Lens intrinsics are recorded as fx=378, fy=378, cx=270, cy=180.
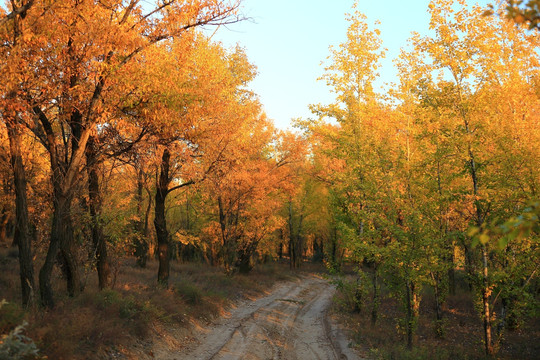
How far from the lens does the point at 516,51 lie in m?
14.6

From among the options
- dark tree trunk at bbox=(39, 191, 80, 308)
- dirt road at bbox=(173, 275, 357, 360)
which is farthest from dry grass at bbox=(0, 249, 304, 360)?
dirt road at bbox=(173, 275, 357, 360)

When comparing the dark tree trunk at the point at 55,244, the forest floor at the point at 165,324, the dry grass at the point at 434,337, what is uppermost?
the dark tree trunk at the point at 55,244

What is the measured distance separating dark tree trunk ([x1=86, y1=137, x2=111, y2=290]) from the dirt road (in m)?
4.11

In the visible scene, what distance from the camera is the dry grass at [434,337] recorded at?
12.3 meters

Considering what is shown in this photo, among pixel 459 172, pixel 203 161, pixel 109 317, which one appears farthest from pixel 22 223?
pixel 459 172

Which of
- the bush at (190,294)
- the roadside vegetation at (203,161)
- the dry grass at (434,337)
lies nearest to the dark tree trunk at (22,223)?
the roadside vegetation at (203,161)

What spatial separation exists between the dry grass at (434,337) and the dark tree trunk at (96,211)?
30.0ft

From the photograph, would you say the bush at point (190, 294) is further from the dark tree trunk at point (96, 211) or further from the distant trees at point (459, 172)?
the distant trees at point (459, 172)

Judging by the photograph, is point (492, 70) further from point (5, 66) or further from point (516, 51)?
point (5, 66)

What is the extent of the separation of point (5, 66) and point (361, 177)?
13104 mm

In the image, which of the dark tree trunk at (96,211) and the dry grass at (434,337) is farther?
the dry grass at (434,337)

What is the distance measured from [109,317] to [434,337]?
1322 centimetres

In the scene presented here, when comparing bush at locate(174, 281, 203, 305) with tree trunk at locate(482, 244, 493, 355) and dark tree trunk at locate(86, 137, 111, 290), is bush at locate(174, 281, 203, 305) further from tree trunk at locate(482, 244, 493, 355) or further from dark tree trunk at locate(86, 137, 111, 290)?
tree trunk at locate(482, 244, 493, 355)

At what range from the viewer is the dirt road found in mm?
11508
